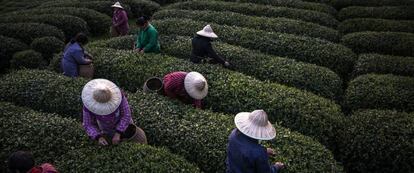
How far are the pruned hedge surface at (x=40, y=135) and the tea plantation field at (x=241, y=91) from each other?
0.09 feet

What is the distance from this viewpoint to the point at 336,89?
12.6 meters

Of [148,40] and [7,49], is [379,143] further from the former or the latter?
[7,49]

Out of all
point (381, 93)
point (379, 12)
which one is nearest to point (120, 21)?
point (381, 93)

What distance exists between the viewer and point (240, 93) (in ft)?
37.1

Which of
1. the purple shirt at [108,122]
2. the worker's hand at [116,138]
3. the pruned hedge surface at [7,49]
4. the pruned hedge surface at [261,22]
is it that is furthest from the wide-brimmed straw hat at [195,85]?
the pruned hedge surface at [7,49]

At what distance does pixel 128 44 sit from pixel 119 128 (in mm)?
8198

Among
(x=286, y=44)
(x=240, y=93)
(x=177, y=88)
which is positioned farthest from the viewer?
(x=286, y=44)

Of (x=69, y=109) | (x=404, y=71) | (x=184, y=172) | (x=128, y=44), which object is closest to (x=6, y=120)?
(x=69, y=109)

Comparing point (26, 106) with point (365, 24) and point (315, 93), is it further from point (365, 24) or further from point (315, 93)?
point (365, 24)

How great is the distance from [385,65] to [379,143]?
502cm

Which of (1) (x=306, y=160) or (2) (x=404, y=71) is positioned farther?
(2) (x=404, y=71)

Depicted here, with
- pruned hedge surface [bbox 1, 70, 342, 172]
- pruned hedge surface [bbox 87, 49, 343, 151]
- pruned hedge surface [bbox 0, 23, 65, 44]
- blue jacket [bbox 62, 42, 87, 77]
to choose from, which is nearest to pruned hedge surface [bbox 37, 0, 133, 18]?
pruned hedge surface [bbox 0, 23, 65, 44]

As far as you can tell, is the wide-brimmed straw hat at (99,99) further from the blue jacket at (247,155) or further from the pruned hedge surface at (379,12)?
the pruned hedge surface at (379,12)

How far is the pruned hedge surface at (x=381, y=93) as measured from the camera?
11523 millimetres
